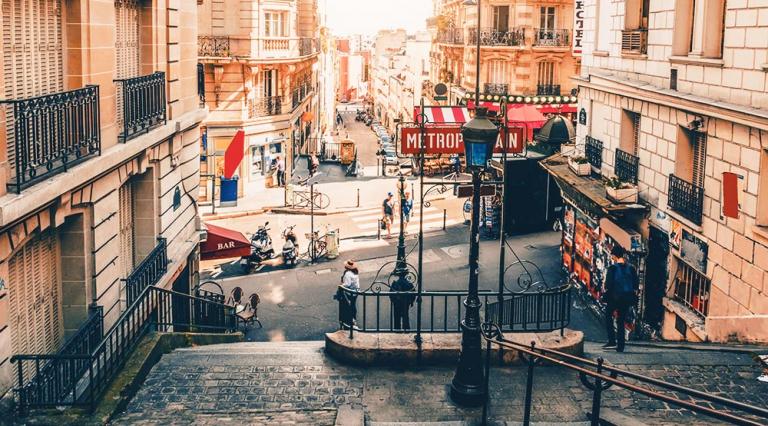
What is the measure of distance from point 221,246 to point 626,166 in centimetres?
1018

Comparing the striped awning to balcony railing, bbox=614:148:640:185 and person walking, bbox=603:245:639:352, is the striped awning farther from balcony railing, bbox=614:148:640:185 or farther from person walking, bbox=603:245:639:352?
balcony railing, bbox=614:148:640:185

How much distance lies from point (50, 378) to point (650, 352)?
8811 mm

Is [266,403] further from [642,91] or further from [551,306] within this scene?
[642,91]

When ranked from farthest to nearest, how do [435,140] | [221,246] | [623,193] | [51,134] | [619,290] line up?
[221,246] → [623,193] → [435,140] → [619,290] → [51,134]

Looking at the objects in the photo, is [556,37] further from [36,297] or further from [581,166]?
[36,297]

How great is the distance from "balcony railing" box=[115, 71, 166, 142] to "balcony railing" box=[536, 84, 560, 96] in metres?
32.9

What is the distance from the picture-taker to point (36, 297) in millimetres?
10555

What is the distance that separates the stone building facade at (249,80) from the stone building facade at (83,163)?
2068 centimetres

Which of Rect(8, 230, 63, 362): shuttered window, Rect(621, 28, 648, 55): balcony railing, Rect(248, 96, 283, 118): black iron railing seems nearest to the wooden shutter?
Rect(8, 230, 63, 362): shuttered window

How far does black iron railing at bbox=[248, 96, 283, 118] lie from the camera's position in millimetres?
39287

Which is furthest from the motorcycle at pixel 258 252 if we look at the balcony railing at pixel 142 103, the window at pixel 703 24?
the window at pixel 703 24

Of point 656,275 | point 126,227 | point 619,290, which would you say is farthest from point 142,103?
point 656,275

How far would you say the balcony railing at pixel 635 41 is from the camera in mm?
17812

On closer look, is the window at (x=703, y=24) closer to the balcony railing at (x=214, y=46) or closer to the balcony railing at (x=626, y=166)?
the balcony railing at (x=626, y=166)
